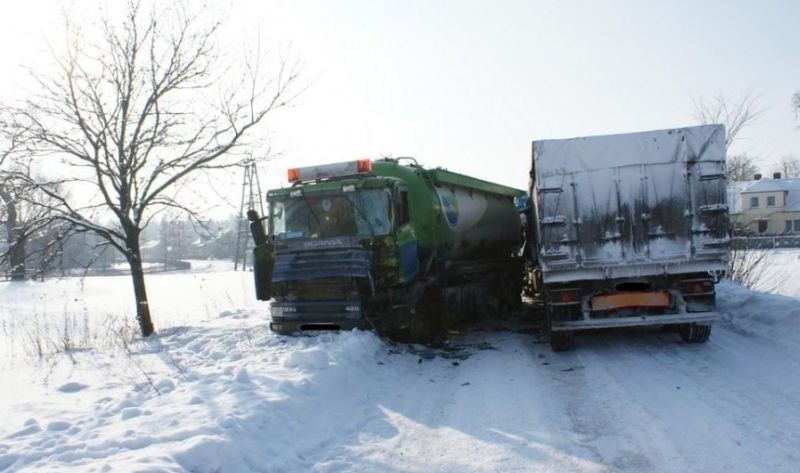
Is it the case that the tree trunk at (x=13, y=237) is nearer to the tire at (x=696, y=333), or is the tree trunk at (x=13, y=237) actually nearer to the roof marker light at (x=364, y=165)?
the roof marker light at (x=364, y=165)

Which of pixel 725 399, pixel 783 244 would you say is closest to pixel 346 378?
pixel 725 399

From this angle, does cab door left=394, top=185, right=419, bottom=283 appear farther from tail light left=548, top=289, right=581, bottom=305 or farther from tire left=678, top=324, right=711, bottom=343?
tire left=678, top=324, right=711, bottom=343

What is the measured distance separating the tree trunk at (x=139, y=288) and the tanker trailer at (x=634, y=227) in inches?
356

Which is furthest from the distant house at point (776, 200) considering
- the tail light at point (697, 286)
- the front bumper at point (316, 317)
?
the front bumper at point (316, 317)

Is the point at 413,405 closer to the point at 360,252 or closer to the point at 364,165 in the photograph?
the point at 360,252

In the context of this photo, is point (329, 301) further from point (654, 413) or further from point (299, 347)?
point (654, 413)

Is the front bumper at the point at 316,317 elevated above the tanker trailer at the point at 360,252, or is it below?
below

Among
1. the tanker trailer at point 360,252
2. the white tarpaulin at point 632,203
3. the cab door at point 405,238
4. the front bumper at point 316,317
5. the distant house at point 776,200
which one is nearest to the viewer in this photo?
the white tarpaulin at point 632,203

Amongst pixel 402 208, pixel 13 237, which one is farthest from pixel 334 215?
pixel 13 237

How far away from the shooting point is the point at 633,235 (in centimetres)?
885

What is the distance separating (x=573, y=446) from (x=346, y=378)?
10.7ft

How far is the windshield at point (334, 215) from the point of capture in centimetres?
985

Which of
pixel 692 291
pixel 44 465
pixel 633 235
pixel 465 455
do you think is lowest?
pixel 465 455

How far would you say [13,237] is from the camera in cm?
1234
